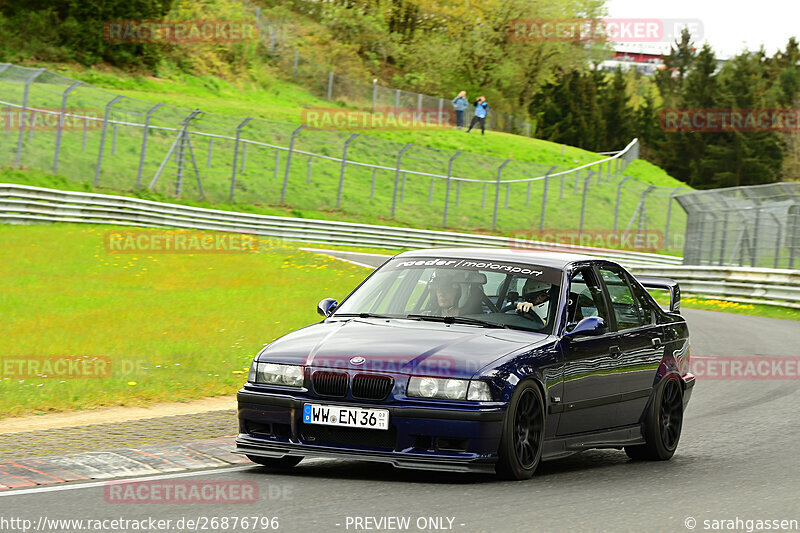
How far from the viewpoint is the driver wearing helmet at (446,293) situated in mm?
8406

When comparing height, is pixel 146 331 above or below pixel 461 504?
below

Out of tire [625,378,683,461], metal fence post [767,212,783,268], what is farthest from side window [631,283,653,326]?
metal fence post [767,212,783,268]

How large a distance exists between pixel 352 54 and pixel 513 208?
36202 mm

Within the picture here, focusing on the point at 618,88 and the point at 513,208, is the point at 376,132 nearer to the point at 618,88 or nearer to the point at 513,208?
the point at 513,208

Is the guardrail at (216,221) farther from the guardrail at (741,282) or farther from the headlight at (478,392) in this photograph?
the headlight at (478,392)

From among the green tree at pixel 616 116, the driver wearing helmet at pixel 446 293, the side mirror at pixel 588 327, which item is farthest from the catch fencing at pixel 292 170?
the side mirror at pixel 588 327

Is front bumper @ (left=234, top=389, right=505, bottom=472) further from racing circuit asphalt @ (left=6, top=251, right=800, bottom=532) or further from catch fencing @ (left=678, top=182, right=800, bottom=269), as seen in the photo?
catch fencing @ (left=678, top=182, right=800, bottom=269)

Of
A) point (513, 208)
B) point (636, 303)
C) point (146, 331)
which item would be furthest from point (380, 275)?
point (513, 208)

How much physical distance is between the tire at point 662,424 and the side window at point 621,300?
1.80ft

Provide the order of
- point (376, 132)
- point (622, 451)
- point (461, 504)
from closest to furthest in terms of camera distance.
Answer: point (461, 504) < point (622, 451) < point (376, 132)

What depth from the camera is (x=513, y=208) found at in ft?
155

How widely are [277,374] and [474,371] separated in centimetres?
123

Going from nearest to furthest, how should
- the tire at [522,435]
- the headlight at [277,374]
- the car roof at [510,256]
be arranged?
the tire at [522,435] < the headlight at [277,374] < the car roof at [510,256]

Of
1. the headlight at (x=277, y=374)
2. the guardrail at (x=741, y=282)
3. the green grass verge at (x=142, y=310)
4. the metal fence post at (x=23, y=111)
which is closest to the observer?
the headlight at (x=277, y=374)
